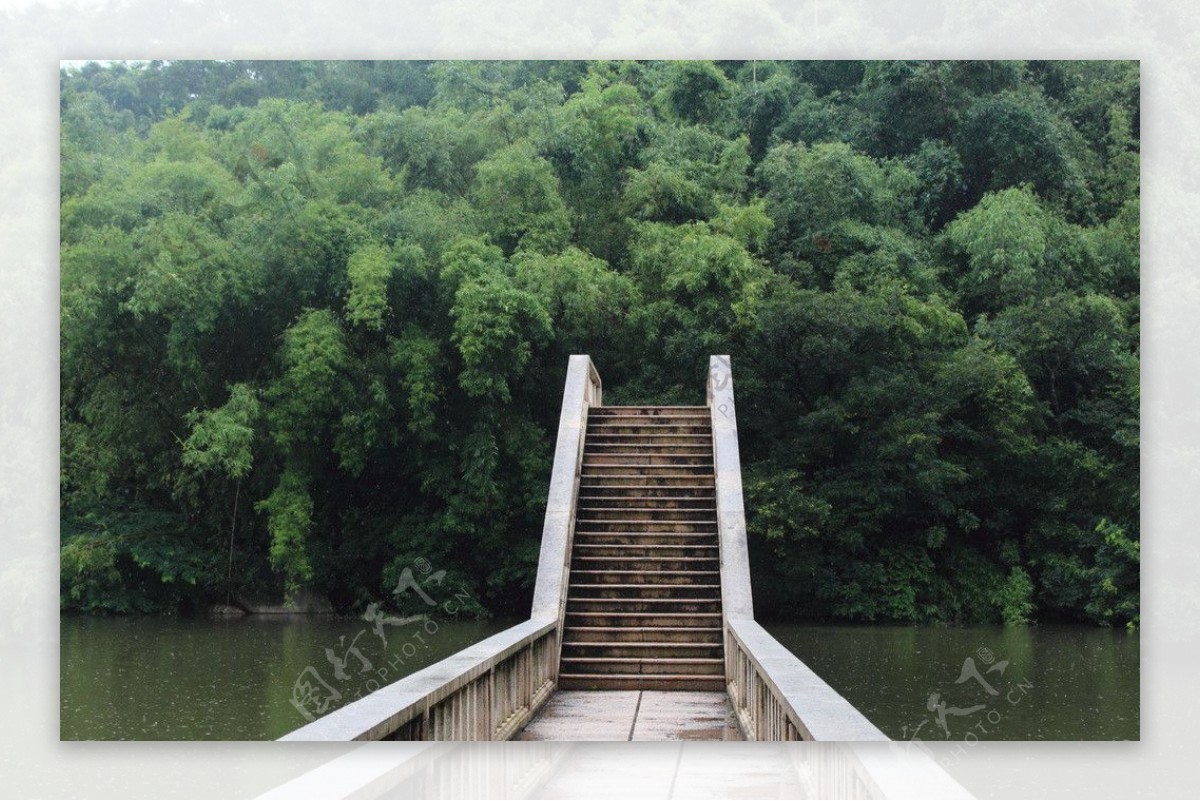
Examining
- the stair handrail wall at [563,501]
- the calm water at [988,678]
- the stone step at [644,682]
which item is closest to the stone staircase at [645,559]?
the stone step at [644,682]

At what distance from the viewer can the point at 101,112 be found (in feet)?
33.5

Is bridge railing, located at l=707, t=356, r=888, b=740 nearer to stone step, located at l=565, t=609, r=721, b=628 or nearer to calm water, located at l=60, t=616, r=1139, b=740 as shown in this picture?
stone step, located at l=565, t=609, r=721, b=628

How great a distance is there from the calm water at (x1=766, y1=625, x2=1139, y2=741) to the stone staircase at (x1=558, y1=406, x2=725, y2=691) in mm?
1446

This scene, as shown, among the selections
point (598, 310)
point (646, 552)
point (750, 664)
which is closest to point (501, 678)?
point (750, 664)

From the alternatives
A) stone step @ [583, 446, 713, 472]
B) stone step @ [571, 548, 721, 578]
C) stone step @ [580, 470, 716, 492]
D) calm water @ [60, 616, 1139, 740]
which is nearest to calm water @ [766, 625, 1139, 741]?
calm water @ [60, 616, 1139, 740]

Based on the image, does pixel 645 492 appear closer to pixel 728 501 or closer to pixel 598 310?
pixel 728 501

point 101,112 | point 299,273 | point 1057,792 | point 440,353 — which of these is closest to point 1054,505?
point 1057,792

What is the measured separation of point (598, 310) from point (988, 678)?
4.97m

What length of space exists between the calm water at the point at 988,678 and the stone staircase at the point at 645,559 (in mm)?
1446

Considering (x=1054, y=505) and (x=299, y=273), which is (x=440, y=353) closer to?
(x=299, y=273)

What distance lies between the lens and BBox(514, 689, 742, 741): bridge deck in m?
6.73

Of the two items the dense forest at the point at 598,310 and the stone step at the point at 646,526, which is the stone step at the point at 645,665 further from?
the dense forest at the point at 598,310

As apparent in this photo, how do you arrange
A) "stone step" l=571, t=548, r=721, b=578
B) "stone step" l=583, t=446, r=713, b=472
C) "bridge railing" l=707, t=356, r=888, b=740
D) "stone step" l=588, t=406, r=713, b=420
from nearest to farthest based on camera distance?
"bridge railing" l=707, t=356, r=888, b=740
"stone step" l=571, t=548, r=721, b=578
"stone step" l=583, t=446, r=713, b=472
"stone step" l=588, t=406, r=713, b=420

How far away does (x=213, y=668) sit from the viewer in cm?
1080
